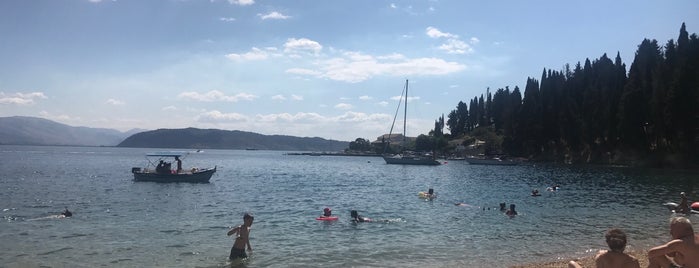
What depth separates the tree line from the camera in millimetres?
81625

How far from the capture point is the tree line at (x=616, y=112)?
8162 centimetres

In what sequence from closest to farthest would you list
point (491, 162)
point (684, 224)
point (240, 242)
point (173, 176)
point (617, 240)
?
point (617, 240), point (684, 224), point (240, 242), point (173, 176), point (491, 162)

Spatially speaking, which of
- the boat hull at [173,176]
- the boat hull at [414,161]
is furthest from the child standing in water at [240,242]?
the boat hull at [414,161]

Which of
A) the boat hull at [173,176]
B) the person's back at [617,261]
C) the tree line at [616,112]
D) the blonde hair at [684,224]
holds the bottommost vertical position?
the boat hull at [173,176]

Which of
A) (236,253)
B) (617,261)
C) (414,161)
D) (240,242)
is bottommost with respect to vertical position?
(236,253)

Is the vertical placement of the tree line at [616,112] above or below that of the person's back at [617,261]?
above

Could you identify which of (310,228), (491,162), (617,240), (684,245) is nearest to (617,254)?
(617,240)

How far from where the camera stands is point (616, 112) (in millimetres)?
95875

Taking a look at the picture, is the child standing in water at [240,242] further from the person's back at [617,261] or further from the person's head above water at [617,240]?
the person's head above water at [617,240]

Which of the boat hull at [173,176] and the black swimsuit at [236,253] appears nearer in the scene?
the black swimsuit at [236,253]

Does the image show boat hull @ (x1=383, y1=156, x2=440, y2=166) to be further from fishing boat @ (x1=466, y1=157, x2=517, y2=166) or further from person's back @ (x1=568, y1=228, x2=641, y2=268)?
person's back @ (x1=568, y1=228, x2=641, y2=268)

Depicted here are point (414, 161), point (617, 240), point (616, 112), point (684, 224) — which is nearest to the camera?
point (617, 240)

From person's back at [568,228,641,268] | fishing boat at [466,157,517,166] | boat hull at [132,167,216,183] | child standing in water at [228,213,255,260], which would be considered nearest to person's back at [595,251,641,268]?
person's back at [568,228,641,268]

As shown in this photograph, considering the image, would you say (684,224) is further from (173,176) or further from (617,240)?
(173,176)
